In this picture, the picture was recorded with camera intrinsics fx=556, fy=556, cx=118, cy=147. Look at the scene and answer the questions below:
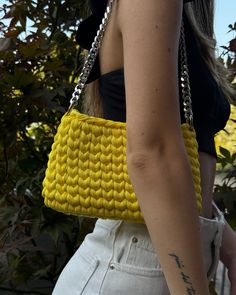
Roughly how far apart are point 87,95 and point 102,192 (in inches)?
14.8

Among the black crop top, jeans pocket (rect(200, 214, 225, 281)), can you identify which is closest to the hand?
jeans pocket (rect(200, 214, 225, 281))

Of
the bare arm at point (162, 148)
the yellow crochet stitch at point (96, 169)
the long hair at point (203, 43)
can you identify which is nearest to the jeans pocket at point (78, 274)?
the yellow crochet stitch at point (96, 169)

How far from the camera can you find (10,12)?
206cm

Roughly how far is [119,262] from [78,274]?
0.11 m

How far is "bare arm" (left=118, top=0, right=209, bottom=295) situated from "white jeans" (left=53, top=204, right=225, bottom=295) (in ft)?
0.35

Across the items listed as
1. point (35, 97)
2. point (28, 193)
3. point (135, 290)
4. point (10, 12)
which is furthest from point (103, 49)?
point (10, 12)

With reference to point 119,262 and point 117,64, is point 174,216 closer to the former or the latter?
point 119,262

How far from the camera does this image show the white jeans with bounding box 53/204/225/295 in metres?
0.98

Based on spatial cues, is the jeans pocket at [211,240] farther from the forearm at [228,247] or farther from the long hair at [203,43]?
the long hair at [203,43]

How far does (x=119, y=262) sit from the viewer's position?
3.27 ft

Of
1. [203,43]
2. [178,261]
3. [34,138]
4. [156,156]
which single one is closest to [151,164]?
[156,156]

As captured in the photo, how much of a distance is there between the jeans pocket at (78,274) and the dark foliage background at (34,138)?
66cm

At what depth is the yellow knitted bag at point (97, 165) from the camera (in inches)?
38.8

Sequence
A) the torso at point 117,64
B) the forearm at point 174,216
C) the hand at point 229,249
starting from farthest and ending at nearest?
the hand at point 229,249
the torso at point 117,64
the forearm at point 174,216
